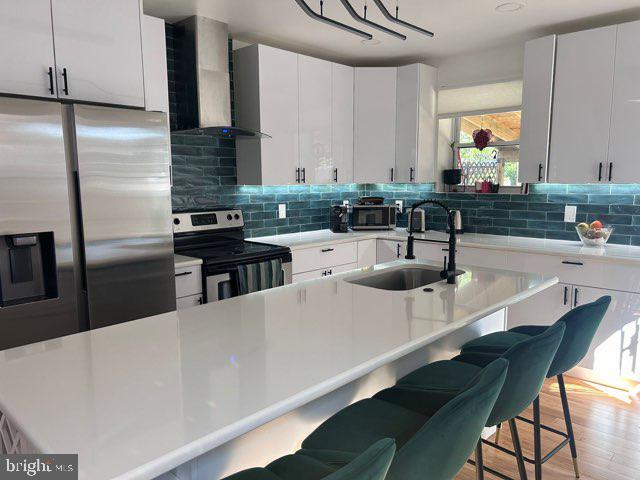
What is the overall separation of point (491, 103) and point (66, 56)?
3509 millimetres

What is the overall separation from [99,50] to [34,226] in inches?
39.4

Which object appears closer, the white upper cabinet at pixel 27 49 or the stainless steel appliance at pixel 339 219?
the white upper cabinet at pixel 27 49

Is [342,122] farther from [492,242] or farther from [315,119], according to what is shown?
[492,242]

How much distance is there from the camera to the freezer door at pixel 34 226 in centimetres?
222

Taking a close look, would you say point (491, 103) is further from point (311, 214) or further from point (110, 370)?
point (110, 370)

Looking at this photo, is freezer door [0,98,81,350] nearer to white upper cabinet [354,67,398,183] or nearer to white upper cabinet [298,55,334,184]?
white upper cabinet [298,55,334,184]

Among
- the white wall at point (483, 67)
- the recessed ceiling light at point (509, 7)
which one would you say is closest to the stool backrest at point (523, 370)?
the recessed ceiling light at point (509, 7)

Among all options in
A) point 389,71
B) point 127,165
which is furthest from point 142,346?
point 389,71

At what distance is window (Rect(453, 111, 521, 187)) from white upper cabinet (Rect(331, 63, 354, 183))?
3.53 ft

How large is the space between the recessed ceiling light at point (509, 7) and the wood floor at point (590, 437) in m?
2.56

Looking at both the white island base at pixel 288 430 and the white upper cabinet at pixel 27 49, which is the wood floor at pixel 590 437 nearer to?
the white island base at pixel 288 430

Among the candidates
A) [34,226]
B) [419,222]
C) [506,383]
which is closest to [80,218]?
[34,226]

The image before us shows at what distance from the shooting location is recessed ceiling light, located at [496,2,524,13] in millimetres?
3252

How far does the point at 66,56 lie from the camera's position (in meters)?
2.50
